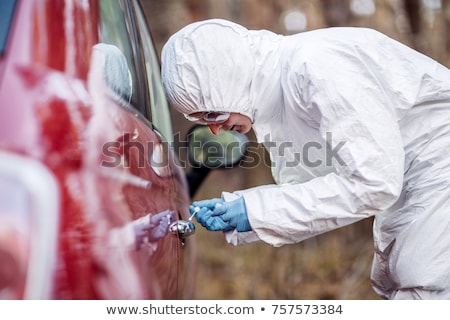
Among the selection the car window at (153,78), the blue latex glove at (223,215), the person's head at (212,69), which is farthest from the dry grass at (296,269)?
the person's head at (212,69)

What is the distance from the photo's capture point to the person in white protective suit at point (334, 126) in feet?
8.16

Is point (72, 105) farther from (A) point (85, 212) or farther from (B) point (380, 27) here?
(B) point (380, 27)

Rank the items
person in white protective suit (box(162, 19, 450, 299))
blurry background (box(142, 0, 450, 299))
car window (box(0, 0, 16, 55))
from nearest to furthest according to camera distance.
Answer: car window (box(0, 0, 16, 55)), person in white protective suit (box(162, 19, 450, 299)), blurry background (box(142, 0, 450, 299))

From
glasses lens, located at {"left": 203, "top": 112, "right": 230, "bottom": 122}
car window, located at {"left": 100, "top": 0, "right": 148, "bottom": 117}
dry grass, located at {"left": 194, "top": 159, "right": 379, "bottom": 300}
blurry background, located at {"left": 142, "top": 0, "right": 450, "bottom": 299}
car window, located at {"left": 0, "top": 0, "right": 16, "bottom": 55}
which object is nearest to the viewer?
car window, located at {"left": 0, "top": 0, "right": 16, "bottom": 55}

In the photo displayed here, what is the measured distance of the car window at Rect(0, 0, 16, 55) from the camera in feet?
Answer: 5.80

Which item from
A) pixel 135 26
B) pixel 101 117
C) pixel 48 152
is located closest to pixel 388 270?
pixel 135 26

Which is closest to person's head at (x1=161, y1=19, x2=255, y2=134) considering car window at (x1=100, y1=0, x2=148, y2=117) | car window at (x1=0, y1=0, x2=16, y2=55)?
car window at (x1=100, y1=0, x2=148, y2=117)

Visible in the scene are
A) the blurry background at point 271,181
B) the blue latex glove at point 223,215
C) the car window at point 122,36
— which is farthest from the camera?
the blurry background at point 271,181

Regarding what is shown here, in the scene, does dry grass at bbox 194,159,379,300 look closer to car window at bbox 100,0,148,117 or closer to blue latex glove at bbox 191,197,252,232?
blue latex glove at bbox 191,197,252,232

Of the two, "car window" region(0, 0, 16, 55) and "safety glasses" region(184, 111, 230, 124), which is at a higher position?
"car window" region(0, 0, 16, 55)

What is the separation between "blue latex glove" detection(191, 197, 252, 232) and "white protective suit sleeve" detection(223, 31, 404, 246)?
45 millimetres

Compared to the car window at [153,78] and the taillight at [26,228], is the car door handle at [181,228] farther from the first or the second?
the taillight at [26,228]

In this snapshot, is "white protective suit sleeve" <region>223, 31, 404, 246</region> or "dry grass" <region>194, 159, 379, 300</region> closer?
"white protective suit sleeve" <region>223, 31, 404, 246</region>

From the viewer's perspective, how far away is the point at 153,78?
340 cm
